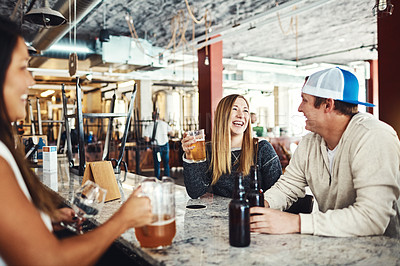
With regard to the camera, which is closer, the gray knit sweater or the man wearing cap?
the man wearing cap

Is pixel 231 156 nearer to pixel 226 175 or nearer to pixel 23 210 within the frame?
pixel 226 175

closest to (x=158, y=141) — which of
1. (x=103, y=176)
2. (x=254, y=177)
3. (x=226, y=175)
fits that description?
(x=226, y=175)

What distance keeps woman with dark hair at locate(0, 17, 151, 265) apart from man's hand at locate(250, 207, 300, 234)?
0.45 metres

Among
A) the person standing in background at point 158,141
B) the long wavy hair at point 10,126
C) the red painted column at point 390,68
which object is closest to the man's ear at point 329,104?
the long wavy hair at point 10,126

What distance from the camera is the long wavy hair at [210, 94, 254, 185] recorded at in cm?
219

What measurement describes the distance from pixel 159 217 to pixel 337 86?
0.96 m

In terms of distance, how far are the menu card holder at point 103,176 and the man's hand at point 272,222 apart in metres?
0.93

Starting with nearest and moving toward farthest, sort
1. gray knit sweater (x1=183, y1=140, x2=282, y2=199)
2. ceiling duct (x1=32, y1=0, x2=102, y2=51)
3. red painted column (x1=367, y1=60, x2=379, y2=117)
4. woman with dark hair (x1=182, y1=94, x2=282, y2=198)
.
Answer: gray knit sweater (x1=183, y1=140, x2=282, y2=199)
woman with dark hair (x1=182, y1=94, x2=282, y2=198)
ceiling duct (x1=32, y1=0, x2=102, y2=51)
red painted column (x1=367, y1=60, x2=379, y2=117)

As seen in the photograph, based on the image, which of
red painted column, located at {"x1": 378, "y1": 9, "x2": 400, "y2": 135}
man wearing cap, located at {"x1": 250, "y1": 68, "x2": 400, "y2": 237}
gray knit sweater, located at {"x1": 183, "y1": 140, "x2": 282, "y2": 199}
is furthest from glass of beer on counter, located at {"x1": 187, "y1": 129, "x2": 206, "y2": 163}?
red painted column, located at {"x1": 378, "y1": 9, "x2": 400, "y2": 135}

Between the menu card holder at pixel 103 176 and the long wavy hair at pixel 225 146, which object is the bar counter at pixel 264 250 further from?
the long wavy hair at pixel 225 146

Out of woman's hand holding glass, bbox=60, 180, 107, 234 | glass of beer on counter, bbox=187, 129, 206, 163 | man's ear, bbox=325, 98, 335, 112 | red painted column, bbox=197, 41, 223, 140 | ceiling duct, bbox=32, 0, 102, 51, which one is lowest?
woman's hand holding glass, bbox=60, 180, 107, 234

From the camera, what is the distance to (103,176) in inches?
73.3

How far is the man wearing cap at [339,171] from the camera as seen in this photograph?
47.9 inches

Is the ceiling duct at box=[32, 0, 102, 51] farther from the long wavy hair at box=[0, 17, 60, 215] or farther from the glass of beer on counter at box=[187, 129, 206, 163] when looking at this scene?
the long wavy hair at box=[0, 17, 60, 215]
